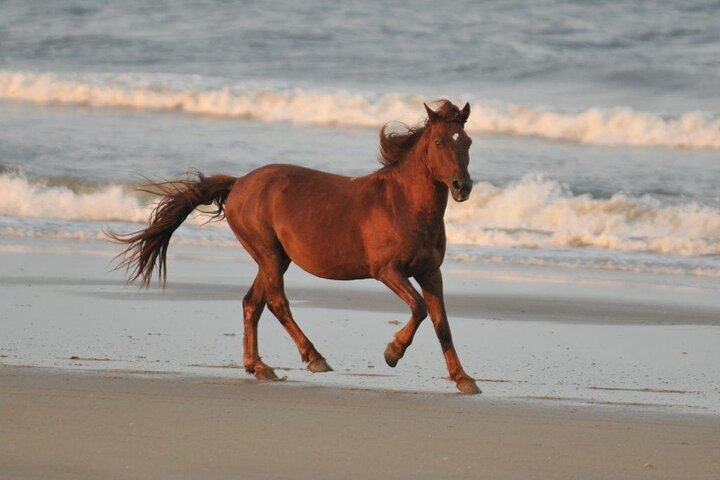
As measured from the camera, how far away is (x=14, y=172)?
1881 cm

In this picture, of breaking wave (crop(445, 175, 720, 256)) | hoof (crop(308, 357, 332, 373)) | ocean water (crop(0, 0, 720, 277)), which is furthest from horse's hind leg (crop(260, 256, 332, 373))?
breaking wave (crop(445, 175, 720, 256))

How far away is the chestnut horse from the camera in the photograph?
7281 millimetres

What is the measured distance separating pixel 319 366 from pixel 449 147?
138 cm

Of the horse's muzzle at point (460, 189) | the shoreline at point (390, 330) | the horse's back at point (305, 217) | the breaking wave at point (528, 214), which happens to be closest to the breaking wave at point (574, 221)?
the breaking wave at point (528, 214)

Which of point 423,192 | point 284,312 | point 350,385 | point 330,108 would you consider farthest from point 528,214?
point 350,385

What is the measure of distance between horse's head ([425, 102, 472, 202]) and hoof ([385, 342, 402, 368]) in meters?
0.83

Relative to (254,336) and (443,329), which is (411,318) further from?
(254,336)

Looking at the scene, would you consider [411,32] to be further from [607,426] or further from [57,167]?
[607,426]

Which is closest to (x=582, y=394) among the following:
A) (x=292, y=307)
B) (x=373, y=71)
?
(x=292, y=307)

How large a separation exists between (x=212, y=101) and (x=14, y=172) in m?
8.20

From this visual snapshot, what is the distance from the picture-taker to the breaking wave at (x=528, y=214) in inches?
612

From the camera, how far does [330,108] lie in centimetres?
2592

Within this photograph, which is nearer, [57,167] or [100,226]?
[100,226]

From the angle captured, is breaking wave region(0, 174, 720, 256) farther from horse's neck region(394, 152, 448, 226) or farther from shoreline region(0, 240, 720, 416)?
horse's neck region(394, 152, 448, 226)
